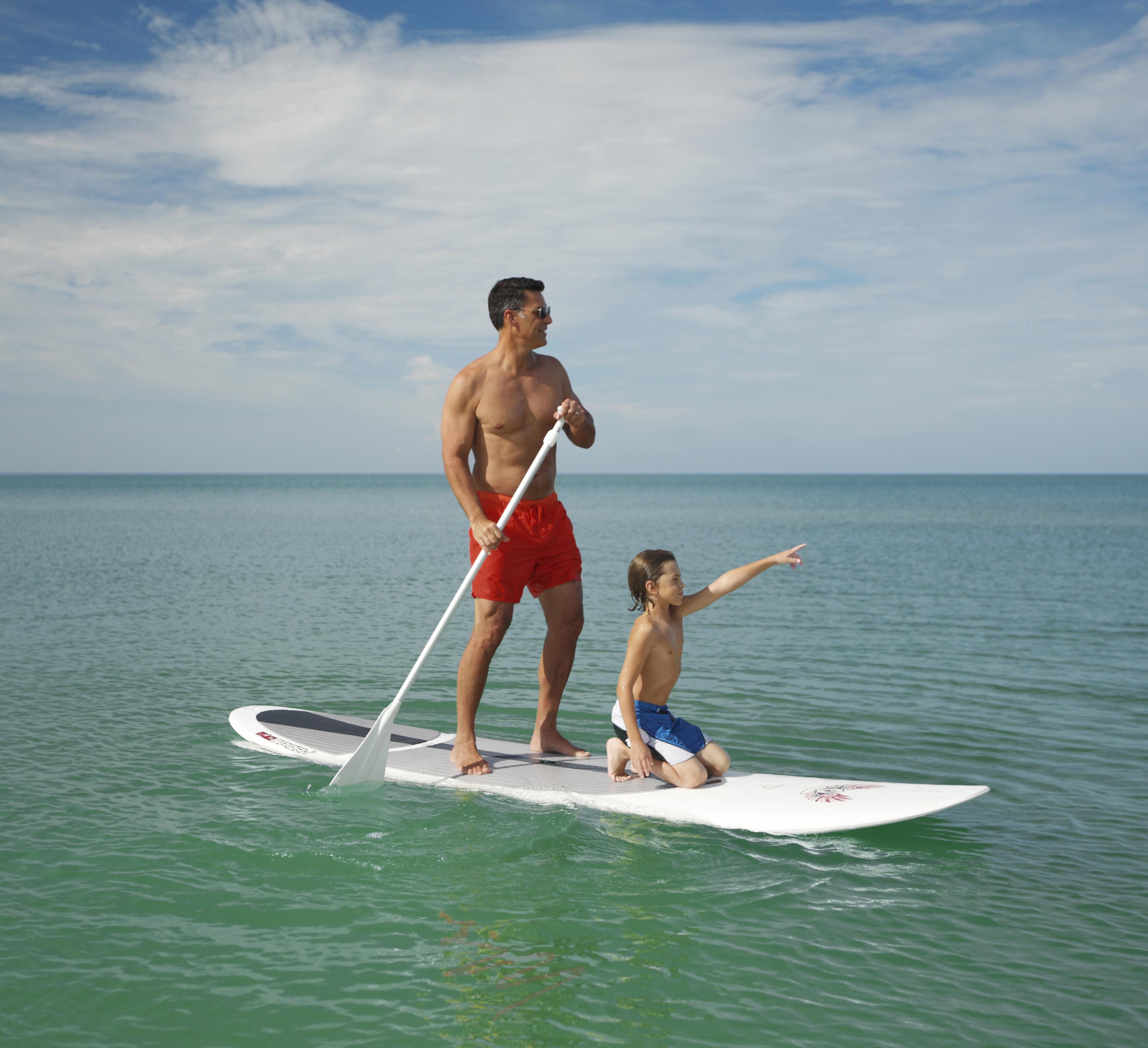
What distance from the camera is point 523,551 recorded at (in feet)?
20.4

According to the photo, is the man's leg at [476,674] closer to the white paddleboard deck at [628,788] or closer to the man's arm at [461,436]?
the white paddleboard deck at [628,788]

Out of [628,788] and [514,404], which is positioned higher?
[514,404]

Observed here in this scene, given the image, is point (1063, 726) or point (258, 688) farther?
point (258, 688)

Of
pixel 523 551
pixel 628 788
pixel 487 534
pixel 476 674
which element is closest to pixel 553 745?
pixel 476 674

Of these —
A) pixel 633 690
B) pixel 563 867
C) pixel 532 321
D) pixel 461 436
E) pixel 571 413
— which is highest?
pixel 532 321

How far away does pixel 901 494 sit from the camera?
375 feet

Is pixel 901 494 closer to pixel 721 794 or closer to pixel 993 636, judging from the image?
pixel 993 636

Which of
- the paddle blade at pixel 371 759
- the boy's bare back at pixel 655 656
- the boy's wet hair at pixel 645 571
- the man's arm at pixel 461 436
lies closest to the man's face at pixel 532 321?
the man's arm at pixel 461 436

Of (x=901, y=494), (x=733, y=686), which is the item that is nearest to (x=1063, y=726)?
(x=733, y=686)

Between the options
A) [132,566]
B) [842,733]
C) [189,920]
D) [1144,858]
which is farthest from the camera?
[132,566]

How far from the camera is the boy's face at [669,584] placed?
5.61 meters

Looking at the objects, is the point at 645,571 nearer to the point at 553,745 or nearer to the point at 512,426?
the point at 512,426

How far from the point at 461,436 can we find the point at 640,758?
2.24 meters

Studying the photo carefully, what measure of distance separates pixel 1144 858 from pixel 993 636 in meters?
8.68
